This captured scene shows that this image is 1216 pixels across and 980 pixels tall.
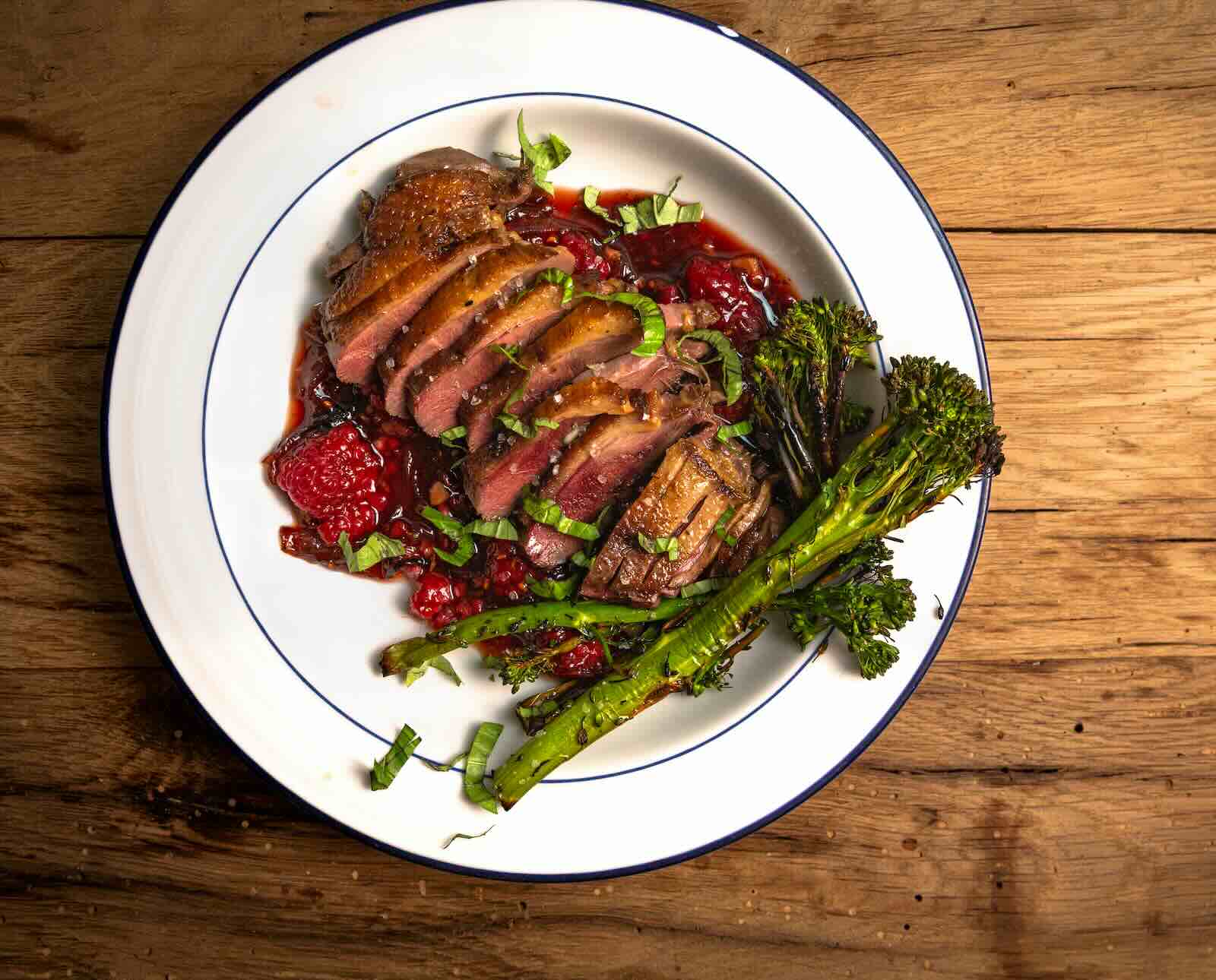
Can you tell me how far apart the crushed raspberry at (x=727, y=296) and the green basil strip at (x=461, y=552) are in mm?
1240

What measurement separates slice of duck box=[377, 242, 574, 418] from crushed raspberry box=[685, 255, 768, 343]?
481mm

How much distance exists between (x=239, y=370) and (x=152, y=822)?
1800 mm

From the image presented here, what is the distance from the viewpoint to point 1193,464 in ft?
10.5

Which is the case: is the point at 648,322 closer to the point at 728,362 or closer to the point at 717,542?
the point at 728,362

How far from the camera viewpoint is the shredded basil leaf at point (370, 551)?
9.62 feet

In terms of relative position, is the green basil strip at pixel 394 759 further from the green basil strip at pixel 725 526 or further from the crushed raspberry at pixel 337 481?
the green basil strip at pixel 725 526

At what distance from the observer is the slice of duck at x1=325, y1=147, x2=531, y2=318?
2715 mm

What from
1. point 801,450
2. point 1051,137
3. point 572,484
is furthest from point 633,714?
point 1051,137

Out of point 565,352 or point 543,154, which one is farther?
point 543,154

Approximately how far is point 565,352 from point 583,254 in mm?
476

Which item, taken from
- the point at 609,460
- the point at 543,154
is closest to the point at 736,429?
the point at 609,460

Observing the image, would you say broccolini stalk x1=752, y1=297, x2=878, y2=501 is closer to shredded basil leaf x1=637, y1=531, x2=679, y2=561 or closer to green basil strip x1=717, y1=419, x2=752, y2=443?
green basil strip x1=717, y1=419, x2=752, y2=443

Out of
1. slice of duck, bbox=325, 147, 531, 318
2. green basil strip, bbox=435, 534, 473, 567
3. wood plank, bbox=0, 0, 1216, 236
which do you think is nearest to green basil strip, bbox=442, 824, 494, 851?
green basil strip, bbox=435, 534, 473, 567

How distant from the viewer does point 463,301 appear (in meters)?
2.70
